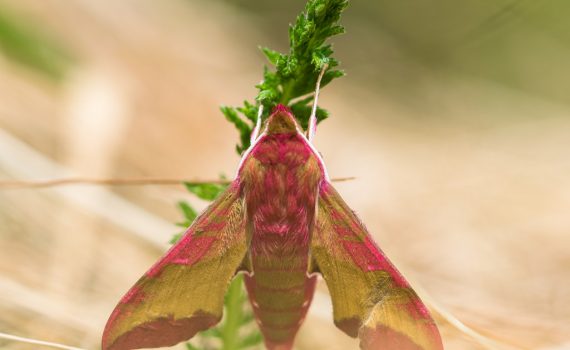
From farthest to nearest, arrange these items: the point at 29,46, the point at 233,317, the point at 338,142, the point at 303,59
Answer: the point at 338,142, the point at 29,46, the point at 233,317, the point at 303,59

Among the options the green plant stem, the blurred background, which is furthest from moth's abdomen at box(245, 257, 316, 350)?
the blurred background

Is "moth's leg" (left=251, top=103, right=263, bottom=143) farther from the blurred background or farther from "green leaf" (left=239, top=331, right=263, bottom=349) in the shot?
the blurred background

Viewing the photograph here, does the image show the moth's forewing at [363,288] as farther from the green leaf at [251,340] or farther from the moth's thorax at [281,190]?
the green leaf at [251,340]

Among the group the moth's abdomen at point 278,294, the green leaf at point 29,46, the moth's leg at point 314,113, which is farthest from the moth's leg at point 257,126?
the green leaf at point 29,46

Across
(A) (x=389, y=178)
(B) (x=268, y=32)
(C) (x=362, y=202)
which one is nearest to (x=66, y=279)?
(C) (x=362, y=202)

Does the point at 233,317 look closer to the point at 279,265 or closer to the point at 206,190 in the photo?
the point at 279,265

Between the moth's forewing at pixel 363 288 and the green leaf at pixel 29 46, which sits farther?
the green leaf at pixel 29 46

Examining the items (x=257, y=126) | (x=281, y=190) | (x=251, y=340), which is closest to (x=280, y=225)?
(x=281, y=190)
